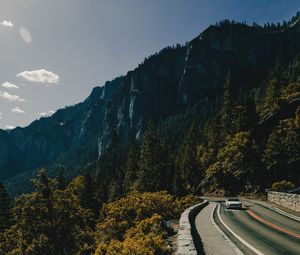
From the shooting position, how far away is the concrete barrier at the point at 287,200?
27281mm

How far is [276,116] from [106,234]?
53342mm

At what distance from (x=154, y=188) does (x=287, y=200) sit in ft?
132

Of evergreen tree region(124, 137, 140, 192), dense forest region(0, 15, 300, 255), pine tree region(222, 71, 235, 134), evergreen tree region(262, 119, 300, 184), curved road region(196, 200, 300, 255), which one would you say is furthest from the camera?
evergreen tree region(124, 137, 140, 192)

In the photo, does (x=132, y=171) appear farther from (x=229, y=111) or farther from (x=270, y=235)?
(x=270, y=235)

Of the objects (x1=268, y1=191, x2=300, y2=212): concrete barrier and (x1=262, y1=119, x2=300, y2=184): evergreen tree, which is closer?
(x1=268, y1=191, x2=300, y2=212): concrete barrier

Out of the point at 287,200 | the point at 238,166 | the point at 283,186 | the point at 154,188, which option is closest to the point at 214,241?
the point at 287,200

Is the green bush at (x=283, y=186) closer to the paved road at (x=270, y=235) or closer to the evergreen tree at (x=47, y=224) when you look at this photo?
the paved road at (x=270, y=235)

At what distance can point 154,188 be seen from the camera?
225ft

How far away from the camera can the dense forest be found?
85.6 feet

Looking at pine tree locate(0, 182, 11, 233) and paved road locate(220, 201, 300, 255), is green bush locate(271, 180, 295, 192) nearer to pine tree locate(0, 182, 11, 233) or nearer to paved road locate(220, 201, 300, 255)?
paved road locate(220, 201, 300, 255)

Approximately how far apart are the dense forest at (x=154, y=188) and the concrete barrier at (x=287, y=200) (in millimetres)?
8861

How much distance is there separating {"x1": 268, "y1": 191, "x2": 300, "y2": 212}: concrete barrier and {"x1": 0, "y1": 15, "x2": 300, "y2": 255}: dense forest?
8.86 meters

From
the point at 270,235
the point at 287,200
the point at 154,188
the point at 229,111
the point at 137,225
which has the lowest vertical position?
the point at 270,235

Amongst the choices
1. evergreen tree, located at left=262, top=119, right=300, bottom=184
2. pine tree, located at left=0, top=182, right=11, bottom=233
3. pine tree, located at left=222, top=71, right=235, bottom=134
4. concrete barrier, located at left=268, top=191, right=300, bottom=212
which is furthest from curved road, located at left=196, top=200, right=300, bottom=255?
pine tree, located at left=222, top=71, right=235, bottom=134
